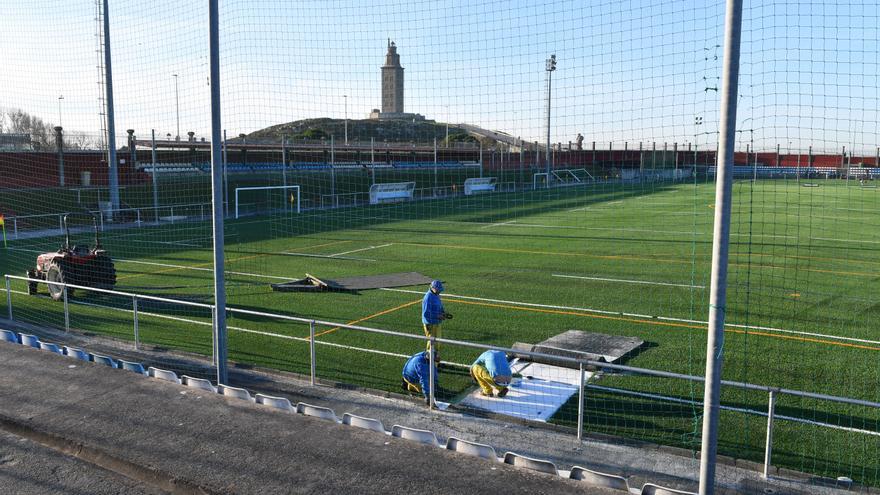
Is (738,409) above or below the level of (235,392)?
below

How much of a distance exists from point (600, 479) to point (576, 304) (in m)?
11.2

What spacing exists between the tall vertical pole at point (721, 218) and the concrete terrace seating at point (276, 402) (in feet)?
13.4

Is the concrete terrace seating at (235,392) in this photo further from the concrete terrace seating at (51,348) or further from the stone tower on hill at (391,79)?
the stone tower on hill at (391,79)

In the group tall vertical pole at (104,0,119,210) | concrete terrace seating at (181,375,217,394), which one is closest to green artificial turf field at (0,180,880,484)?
tall vertical pole at (104,0,119,210)

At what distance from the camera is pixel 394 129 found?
52.3 ft

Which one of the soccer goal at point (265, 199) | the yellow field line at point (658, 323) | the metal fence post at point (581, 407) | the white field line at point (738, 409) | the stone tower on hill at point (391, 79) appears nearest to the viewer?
the metal fence post at point (581, 407)

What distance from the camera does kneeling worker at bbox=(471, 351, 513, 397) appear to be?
392 inches

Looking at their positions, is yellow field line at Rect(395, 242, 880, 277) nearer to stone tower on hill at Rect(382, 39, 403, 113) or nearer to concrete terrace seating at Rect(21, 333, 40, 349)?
stone tower on hill at Rect(382, 39, 403, 113)

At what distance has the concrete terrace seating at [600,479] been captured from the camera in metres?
5.61

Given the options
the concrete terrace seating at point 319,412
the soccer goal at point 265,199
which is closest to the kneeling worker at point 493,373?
the concrete terrace seating at point 319,412

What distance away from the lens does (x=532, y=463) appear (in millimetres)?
6012

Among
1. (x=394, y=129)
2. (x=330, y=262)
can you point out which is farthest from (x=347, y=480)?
(x=330, y=262)

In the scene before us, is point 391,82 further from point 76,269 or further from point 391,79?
point 76,269

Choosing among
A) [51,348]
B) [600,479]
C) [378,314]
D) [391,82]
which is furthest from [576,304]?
[600,479]
